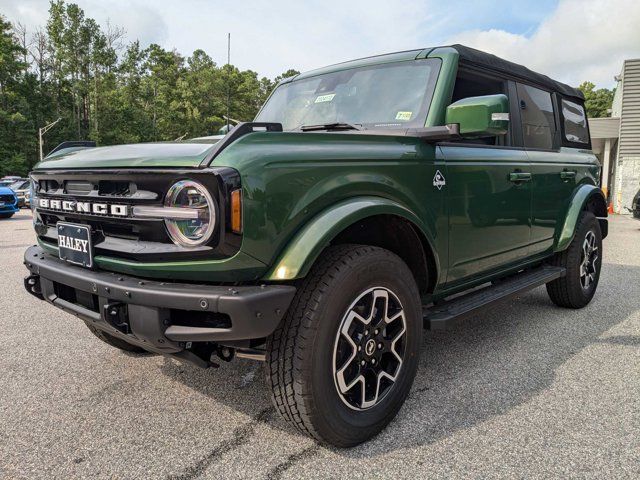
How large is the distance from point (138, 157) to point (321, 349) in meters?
1.11

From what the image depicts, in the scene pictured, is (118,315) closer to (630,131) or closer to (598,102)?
(630,131)

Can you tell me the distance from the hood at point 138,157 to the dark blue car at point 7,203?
613 inches

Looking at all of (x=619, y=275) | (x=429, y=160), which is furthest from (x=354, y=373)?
(x=619, y=275)

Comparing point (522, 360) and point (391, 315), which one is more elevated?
point (391, 315)

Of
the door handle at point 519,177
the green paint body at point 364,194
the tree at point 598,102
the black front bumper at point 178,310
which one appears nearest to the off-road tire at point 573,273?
the green paint body at point 364,194

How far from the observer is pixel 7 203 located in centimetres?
1595

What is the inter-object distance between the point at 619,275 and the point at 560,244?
2855 mm

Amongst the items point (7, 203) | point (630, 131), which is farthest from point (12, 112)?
point (630, 131)

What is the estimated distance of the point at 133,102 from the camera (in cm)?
5659

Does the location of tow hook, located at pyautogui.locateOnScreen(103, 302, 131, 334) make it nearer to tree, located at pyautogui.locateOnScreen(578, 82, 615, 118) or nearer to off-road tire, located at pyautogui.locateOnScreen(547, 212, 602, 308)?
off-road tire, located at pyautogui.locateOnScreen(547, 212, 602, 308)

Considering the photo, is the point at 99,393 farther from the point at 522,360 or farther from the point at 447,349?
the point at 522,360

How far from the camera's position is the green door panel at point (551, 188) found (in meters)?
3.70

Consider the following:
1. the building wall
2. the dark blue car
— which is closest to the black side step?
the dark blue car

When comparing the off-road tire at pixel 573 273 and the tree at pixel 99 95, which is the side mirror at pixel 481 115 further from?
the tree at pixel 99 95
